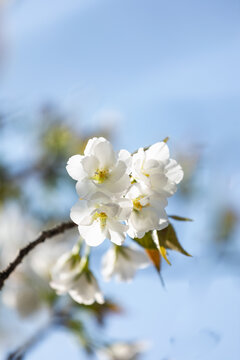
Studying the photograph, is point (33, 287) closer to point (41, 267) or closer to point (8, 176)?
point (41, 267)

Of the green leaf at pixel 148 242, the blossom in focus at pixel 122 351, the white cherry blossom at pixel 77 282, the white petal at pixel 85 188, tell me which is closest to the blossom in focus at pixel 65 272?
the white cherry blossom at pixel 77 282

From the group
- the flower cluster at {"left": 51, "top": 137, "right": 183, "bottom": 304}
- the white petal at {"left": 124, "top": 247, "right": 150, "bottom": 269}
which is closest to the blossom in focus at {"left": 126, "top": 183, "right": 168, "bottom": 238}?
the flower cluster at {"left": 51, "top": 137, "right": 183, "bottom": 304}

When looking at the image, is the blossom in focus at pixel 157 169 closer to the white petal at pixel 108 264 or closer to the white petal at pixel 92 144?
the white petal at pixel 92 144

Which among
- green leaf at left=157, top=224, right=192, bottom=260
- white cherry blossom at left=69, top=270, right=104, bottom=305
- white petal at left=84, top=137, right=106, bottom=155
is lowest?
white cherry blossom at left=69, top=270, right=104, bottom=305

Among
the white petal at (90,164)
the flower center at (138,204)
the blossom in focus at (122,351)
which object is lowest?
the blossom in focus at (122,351)

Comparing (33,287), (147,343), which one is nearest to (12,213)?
(33,287)

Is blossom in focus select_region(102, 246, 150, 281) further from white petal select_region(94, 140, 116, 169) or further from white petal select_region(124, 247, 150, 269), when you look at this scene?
white petal select_region(94, 140, 116, 169)

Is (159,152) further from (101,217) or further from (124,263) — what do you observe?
(124,263)
